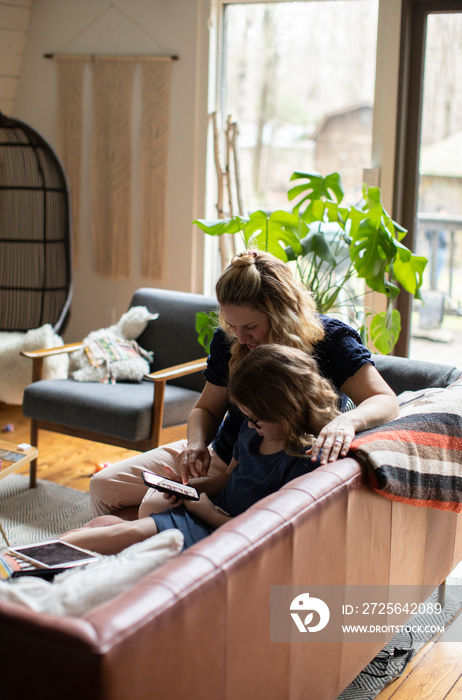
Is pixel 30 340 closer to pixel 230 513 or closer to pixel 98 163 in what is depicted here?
pixel 98 163

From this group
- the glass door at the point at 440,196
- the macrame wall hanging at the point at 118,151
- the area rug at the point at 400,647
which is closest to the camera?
the area rug at the point at 400,647

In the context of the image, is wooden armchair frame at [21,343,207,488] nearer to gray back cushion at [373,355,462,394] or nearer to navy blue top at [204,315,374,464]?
navy blue top at [204,315,374,464]

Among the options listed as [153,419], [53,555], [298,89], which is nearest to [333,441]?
[53,555]

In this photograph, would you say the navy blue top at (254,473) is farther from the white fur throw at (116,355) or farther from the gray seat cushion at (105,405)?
the white fur throw at (116,355)

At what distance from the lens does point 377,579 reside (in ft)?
5.65

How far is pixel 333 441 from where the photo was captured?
1723 mm

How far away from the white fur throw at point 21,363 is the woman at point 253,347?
1.85 metres

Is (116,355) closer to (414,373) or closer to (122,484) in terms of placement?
(122,484)

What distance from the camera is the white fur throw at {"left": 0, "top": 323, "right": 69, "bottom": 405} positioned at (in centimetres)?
395

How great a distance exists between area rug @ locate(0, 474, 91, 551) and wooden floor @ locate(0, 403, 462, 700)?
96 mm

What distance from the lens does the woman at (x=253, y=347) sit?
1.99 metres

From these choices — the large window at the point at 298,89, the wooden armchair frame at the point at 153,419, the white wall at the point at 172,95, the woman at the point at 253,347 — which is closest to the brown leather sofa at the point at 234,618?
the woman at the point at 253,347

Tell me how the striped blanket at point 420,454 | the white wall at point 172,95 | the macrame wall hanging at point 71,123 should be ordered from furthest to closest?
the macrame wall hanging at point 71,123 < the white wall at point 172,95 < the striped blanket at point 420,454

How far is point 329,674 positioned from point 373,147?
9.55 feet
